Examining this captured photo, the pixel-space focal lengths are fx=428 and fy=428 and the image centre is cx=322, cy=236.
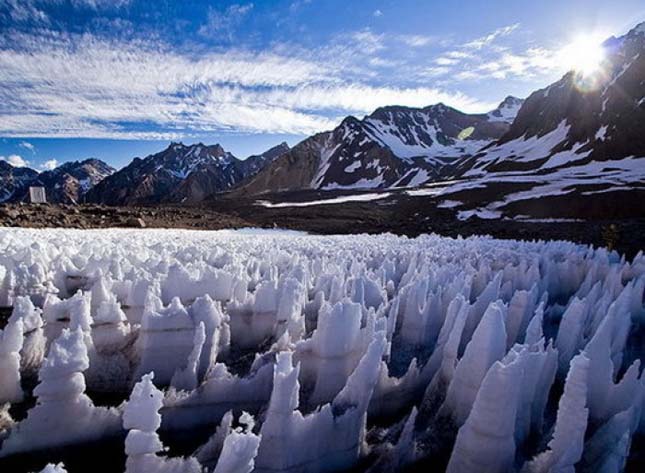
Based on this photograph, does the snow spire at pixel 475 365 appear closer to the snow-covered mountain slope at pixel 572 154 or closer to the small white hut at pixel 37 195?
the small white hut at pixel 37 195

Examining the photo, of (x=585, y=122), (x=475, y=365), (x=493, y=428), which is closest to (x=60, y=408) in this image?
(x=493, y=428)

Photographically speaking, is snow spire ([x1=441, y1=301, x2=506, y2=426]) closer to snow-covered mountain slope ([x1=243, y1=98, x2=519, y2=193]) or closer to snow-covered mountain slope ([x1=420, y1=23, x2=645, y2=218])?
snow-covered mountain slope ([x1=420, y1=23, x2=645, y2=218])

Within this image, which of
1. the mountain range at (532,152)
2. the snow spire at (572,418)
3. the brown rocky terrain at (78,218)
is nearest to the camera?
the snow spire at (572,418)

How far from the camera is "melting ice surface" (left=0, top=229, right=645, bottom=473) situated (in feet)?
13.3

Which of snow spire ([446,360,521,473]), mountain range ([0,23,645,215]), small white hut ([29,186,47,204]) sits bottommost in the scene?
snow spire ([446,360,521,473])

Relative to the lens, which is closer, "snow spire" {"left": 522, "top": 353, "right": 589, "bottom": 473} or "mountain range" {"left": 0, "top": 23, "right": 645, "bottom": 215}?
"snow spire" {"left": 522, "top": 353, "right": 589, "bottom": 473}

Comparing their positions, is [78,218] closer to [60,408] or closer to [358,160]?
[60,408]

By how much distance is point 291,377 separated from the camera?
408 cm

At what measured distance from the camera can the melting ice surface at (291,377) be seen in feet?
13.3

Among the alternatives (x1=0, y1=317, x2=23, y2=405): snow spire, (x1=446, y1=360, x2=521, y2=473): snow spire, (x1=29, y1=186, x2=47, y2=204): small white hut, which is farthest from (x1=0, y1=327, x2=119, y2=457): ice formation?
(x1=29, y1=186, x2=47, y2=204): small white hut

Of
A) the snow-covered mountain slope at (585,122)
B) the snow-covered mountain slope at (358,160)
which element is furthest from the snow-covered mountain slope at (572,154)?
the snow-covered mountain slope at (358,160)

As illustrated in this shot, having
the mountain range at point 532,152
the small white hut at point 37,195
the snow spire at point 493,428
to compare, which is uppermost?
the mountain range at point 532,152

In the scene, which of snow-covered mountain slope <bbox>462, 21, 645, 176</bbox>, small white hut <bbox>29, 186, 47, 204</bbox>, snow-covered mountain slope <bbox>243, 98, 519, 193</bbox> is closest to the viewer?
small white hut <bbox>29, 186, 47, 204</bbox>

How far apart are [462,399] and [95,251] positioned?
26.2ft
